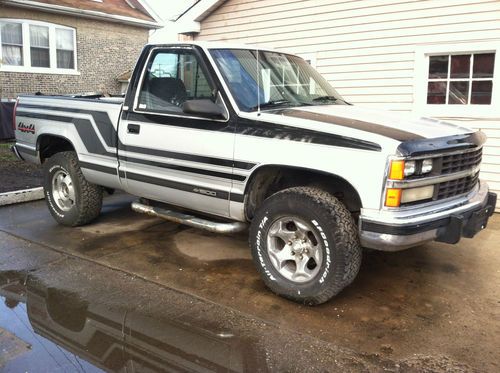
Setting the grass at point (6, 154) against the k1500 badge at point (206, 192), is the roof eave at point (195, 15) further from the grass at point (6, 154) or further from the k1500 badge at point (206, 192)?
the k1500 badge at point (206, 192)

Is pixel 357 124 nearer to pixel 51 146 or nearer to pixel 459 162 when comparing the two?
pixel 459 162

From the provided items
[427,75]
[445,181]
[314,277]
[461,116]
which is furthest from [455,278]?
[427,75]

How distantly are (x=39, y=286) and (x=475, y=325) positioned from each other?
3.54 metres

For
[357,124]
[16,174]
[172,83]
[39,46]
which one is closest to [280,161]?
[357,124]

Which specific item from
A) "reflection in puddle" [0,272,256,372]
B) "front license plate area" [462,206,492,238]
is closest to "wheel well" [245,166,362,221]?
"front license plate area" [462,206,492,238]

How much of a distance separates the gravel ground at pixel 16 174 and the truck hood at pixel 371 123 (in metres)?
5.60

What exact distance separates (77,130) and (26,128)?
3.65 ft

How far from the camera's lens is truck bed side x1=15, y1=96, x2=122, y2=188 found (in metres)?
5.20

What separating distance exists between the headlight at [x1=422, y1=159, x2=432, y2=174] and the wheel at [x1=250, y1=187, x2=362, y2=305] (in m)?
0.62

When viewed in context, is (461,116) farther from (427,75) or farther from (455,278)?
(455,278)

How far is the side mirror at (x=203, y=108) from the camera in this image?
413 cm

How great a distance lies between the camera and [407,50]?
7.57 meters

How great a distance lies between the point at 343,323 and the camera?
3.63 metres

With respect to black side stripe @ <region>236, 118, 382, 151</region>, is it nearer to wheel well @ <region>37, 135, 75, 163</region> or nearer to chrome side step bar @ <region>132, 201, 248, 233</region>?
chrome side step bar @ <region>132, 201, 248, 233</region>
